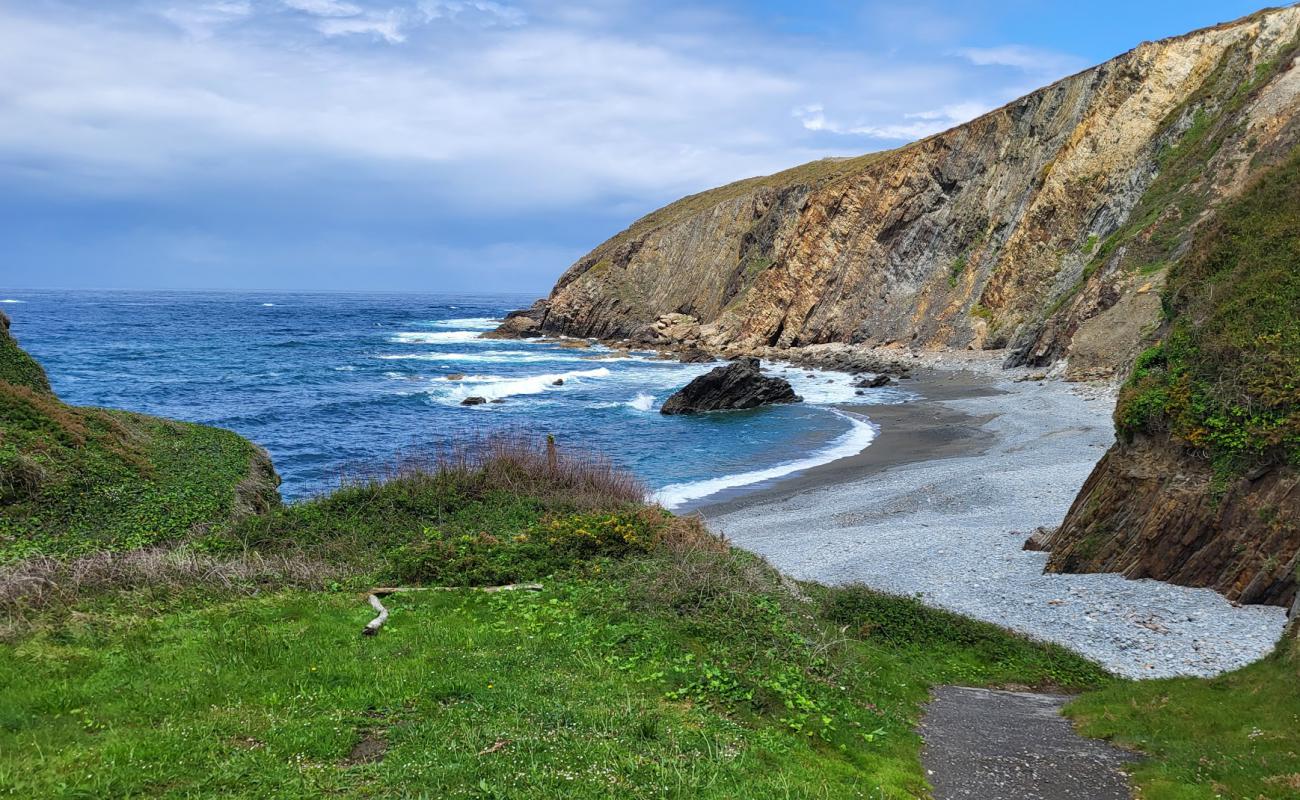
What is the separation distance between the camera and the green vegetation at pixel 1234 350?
13.6 m

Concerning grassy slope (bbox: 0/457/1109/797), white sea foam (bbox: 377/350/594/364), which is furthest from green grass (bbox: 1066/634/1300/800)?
white sea foam (bbox: 377/350/594/364)

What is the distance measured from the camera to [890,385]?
54.8 m

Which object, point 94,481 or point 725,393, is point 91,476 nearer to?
point 94,481

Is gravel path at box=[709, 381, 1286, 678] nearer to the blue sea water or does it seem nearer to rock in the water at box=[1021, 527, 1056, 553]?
rock in the water at box=[1021, 527, 1056, 553]

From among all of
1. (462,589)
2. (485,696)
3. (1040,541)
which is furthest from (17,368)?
(1040,541)

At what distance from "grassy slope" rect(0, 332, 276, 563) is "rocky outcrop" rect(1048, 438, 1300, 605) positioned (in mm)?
17991

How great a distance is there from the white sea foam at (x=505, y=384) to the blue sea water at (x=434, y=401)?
0.36 feet

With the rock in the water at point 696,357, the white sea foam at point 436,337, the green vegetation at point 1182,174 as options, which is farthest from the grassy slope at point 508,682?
the white sea foam at point 436,337

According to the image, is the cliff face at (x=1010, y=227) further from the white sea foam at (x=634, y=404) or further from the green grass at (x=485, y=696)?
the green grass at (x=485, y=696)

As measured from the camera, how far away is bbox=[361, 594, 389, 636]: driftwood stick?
987 cm

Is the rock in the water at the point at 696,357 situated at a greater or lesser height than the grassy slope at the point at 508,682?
greater

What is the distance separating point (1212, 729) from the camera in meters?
8.28

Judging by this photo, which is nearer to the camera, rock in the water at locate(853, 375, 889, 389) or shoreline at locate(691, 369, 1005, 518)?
shoreline at locate(691, 369, 1005, 518)

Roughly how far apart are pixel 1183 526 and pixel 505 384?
4938 centimetres
